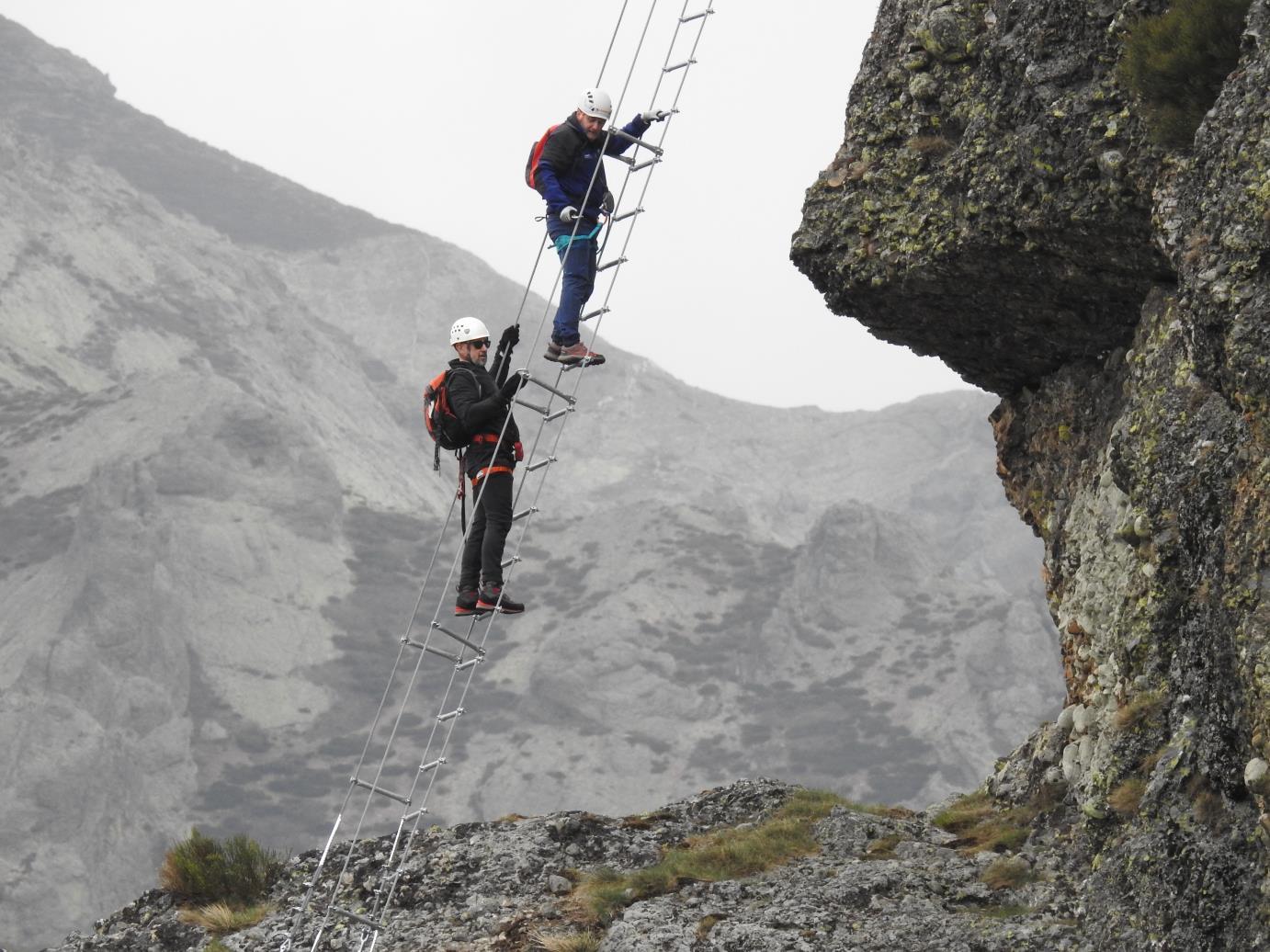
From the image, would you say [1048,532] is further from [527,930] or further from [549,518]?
[549,518]

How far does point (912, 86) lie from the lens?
14555 millimetres

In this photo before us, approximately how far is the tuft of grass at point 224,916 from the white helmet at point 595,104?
922 centimetres

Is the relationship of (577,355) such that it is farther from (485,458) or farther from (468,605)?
(468,605)

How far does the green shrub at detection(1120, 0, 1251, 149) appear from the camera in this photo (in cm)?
1056

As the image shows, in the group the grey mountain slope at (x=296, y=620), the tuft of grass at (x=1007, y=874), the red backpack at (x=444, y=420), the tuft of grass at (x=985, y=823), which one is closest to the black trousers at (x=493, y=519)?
the red backpack at (x=444, y=420)

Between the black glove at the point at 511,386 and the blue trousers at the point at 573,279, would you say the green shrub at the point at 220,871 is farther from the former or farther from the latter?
the blue trousers at the point at 573,279

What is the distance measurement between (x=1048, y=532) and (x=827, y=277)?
3.60 m

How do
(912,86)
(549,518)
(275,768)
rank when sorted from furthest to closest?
(549,518) → (275,768) → (912,86)

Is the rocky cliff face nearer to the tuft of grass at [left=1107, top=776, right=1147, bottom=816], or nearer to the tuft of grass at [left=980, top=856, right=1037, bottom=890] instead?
the tuft of grass at [left=1107, top=776, right=1147, bottom=816]

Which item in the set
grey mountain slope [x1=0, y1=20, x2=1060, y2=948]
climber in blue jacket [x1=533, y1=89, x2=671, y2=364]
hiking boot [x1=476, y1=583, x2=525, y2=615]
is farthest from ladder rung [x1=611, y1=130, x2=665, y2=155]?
grey mountain slope [x1=0, y1=20, x2=1060, y2=948]

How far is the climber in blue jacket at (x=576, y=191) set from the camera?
49.5ft

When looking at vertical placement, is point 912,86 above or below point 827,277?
above

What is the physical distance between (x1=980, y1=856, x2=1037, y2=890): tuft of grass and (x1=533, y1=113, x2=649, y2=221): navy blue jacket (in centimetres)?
767

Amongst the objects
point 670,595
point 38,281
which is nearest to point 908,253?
point 670,595
